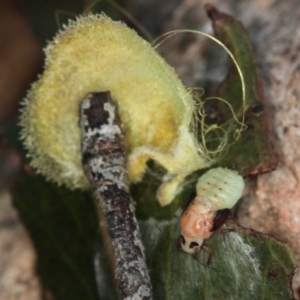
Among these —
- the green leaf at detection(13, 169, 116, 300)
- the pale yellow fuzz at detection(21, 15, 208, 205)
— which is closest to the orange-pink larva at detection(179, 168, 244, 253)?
the pale yellow fuzz at detection(21, 15, 208, 205)

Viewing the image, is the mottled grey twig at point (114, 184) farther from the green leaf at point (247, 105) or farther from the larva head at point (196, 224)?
the green leaf at point (247, 105)

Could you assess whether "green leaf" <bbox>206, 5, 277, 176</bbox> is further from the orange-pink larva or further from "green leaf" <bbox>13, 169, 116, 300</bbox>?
"green leaf" <bbox>13, 169, 116, 300</bbox>

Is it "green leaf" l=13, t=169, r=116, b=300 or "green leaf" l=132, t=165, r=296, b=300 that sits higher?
"green leaf" l=132, t=165, r=296, b=300

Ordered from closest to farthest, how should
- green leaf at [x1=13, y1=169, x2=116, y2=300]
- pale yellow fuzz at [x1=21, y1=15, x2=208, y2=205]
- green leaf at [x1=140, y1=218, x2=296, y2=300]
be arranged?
1. green leaf at [x1=140, y1=218, x2=296, y2=300]
2. pale yellow fuzz at [x1=21, y1=15, x2=208, y2=205]
3. green leaf at [x1=13, y1=169, x2=116, y2=300]

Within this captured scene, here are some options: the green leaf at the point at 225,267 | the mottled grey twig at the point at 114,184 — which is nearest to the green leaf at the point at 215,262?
the green leaf at the point at 225,267

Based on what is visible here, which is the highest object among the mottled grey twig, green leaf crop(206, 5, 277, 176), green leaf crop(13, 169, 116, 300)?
green leaf crop(206, 5, 277, 176)

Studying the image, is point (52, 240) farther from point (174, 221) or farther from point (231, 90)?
point (231, 90)

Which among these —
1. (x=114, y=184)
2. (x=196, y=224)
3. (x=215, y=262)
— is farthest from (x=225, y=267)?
(x=114, y=184)

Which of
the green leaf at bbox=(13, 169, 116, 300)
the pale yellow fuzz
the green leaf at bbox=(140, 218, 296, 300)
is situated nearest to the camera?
the green leaf at bbox=(140, 218, 296, 300)
